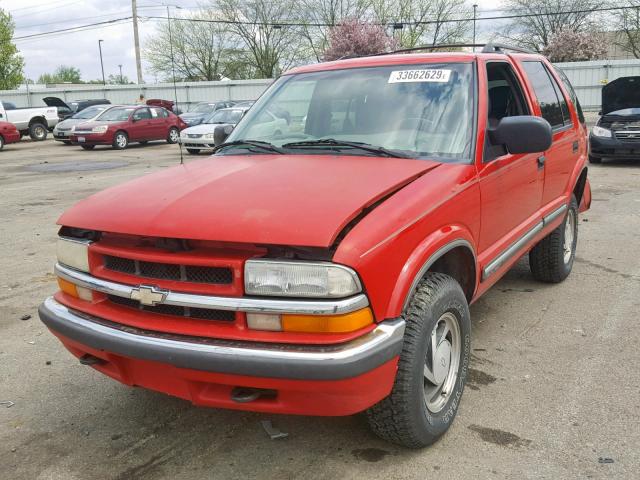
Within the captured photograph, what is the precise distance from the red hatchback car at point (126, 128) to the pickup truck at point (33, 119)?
15.4ft

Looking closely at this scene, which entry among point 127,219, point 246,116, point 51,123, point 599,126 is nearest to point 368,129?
point 246,116

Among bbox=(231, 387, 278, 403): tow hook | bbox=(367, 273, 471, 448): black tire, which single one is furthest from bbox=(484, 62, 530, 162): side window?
bbox=(231, 387, 278, 403): tow hook

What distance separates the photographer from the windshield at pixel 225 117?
1945 centimetres

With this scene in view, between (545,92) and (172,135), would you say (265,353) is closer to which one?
(545,92)

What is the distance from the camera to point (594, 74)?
31.3 metres

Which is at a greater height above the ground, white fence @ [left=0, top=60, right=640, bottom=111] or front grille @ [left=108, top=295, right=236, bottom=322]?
white fence @ [left=0, top=60, right=640, bottom=111]

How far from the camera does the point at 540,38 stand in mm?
53156

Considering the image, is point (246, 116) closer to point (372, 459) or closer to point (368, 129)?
point (368, 129)

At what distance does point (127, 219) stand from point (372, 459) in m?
1.55

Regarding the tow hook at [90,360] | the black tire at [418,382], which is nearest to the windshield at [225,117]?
the tow hook at [90,360]

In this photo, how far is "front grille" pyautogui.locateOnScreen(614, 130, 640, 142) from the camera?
41.7ft

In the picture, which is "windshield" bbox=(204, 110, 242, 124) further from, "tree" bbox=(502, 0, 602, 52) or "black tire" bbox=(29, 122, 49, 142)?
"tree" bbox=(502, 0, 602, 52)

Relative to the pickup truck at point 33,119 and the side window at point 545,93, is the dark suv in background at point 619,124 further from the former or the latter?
the pickup truck at point 33,119

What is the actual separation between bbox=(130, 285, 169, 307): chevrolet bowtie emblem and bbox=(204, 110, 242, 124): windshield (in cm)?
1736
